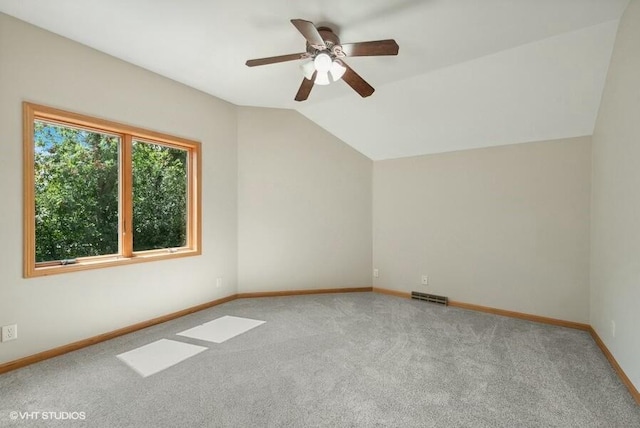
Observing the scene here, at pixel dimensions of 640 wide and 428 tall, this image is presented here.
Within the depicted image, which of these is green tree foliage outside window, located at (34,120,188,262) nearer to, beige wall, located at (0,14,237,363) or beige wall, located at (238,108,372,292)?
beige wall, located at (0,14,237,363)

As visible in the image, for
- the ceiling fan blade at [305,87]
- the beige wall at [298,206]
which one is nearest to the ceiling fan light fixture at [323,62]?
the ceiling fan blade at [305,87]

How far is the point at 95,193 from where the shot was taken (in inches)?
120

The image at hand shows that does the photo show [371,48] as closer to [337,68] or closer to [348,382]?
[337,68]

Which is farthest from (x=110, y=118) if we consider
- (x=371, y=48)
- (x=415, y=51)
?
(x=415, y=51)

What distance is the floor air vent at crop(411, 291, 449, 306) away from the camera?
4133 mm

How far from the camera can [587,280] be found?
3246 mm

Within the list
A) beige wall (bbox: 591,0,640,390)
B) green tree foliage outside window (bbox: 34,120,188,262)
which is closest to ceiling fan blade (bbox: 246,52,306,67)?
green tree foliage outside window (bbox: 34,120,188,262)

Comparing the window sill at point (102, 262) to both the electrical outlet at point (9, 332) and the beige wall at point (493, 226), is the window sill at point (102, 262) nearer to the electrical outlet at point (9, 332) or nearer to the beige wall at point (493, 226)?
the electrical outlet at point (9, 332)

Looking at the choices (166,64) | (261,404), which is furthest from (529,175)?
(166,64)

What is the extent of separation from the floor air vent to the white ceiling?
2.00 meters

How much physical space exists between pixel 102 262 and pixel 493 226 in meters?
4.31

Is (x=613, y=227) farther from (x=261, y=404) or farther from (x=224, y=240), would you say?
(x=224, y=240)

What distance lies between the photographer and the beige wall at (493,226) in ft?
10.9

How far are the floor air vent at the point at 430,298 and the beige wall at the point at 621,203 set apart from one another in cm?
153
